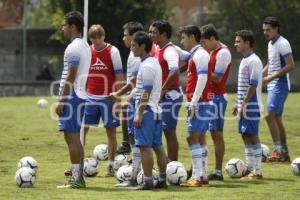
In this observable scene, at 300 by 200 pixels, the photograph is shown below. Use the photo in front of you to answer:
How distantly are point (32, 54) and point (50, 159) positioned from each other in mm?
33273

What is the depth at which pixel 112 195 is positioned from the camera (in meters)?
12.3

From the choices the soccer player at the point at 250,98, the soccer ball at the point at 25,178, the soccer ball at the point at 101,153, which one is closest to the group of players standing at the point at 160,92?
the soccer player at the point at 250,98

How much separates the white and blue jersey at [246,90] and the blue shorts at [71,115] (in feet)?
8.93

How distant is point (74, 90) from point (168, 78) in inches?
59.8

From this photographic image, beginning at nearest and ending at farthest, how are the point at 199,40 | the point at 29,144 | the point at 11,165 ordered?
the point at 199,40 → the point at 11,165 → the point at 29,144

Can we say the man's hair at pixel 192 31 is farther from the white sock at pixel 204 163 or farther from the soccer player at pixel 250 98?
the white sock at pixel 204 163

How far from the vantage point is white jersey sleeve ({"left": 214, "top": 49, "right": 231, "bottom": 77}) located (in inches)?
556

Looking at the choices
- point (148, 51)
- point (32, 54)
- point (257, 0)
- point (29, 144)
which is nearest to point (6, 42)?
point (32, 54)

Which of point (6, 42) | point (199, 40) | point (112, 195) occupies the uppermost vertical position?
point (6, 42)

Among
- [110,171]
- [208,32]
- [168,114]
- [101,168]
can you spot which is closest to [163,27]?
[208,32]

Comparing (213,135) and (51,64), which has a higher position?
(51,64)

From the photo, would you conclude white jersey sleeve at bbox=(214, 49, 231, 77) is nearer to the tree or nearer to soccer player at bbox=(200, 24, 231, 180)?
soccer player at bbox=(200, 24, 231, 180)

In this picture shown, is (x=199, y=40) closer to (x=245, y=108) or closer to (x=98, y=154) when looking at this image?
(x=245, y=108)

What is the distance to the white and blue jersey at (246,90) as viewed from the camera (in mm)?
14185
